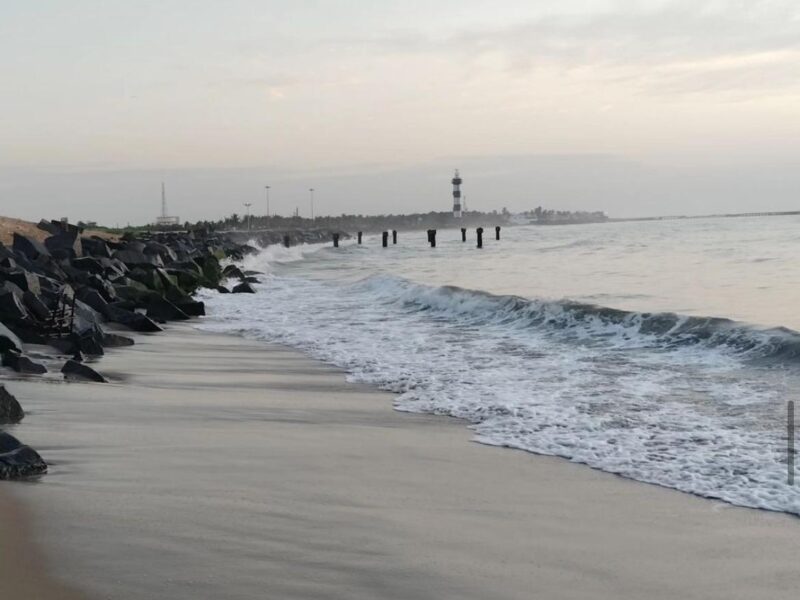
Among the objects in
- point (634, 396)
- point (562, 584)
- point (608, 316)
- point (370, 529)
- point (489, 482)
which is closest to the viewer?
point (562, 584)

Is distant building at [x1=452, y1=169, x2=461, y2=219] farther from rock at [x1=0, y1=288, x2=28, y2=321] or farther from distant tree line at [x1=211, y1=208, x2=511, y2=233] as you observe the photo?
rock at [x1=0, y1=288, x2=28, y2=321]

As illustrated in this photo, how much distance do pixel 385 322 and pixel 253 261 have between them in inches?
1086

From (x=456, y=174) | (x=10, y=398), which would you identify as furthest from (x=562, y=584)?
(x=456, y=174)

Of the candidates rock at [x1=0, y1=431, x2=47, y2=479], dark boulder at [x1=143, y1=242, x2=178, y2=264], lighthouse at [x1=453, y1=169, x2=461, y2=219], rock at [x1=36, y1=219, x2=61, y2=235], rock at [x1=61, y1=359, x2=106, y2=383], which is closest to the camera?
rock at [x1=0, y1=431, x2=47, y2=479]

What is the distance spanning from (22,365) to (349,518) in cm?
453

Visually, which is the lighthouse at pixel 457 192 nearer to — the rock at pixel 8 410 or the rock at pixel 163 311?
the rock at pixel 163 311

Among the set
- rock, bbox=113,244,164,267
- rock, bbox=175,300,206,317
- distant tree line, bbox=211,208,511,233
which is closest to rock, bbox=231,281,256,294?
rock, bbox=113,244,164,267

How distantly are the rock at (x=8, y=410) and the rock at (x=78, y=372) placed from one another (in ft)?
6.45

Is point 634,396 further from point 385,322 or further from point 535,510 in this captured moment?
point 385,322

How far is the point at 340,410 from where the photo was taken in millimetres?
7426

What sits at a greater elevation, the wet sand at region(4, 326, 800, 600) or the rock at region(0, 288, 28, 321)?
the rock at region(0, 288, 28, 321)

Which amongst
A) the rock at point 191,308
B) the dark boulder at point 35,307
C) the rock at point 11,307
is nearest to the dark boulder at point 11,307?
the rock at point 11,307

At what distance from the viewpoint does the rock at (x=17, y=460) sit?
4.38 meters

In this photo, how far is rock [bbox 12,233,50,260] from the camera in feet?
56.6
